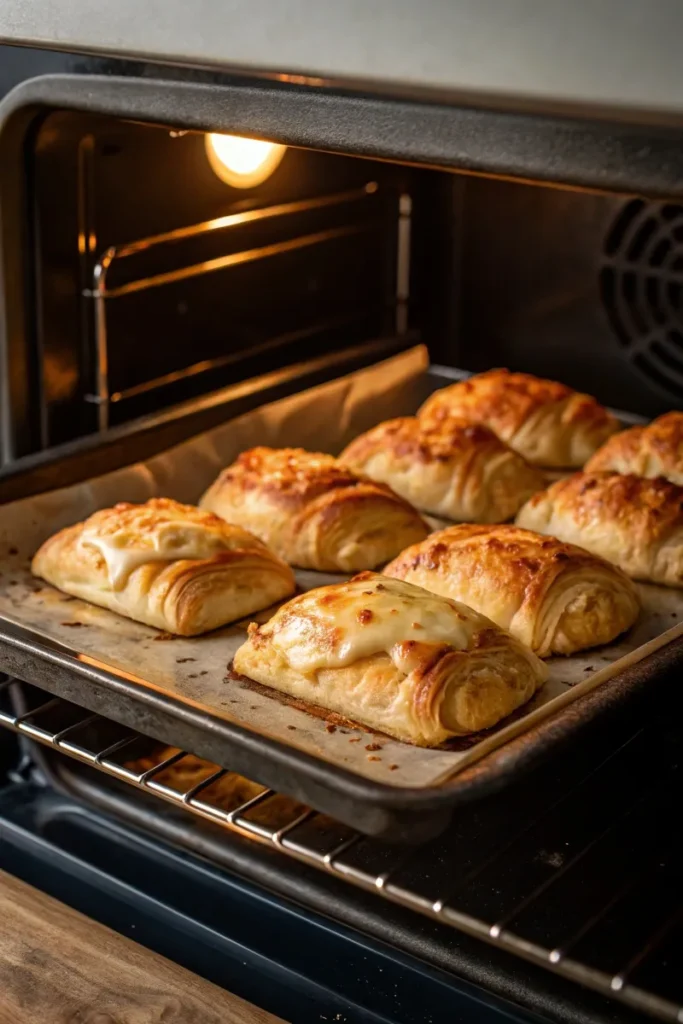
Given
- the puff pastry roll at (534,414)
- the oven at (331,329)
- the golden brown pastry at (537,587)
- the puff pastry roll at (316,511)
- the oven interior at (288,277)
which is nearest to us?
the oven at (331,329)

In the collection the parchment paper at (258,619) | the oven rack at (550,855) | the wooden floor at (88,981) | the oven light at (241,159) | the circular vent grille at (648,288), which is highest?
the oven light at (241,159)

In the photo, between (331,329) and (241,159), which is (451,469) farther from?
(241,159)

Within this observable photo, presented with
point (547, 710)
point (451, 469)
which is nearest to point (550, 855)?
point (547, 710)

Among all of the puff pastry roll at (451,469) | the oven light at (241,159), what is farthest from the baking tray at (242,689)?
the oven light at (241,159)

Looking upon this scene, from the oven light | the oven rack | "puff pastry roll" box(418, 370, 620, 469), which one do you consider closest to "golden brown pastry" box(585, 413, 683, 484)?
"puff pastry roll" box(418, 370, 620, 469)

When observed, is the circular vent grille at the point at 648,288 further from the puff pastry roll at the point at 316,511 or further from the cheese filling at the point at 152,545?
the cheese filling at the point at 152,545

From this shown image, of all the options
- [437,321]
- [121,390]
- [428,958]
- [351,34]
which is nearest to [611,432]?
[437,321]
